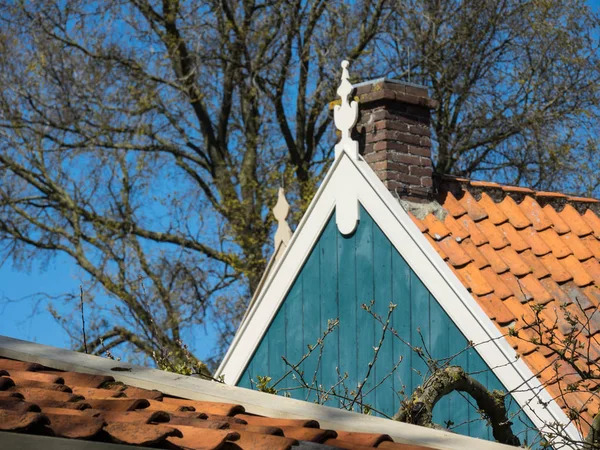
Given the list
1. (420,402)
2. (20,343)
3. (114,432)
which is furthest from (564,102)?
(114,432)

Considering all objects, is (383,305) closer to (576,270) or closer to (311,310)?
(311,310)

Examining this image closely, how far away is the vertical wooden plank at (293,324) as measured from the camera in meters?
9.06

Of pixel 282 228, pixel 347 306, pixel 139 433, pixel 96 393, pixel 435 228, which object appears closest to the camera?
pixel 139 433

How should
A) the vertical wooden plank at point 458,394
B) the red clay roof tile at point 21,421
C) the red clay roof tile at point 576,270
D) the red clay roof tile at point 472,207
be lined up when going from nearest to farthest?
the red clay roof tile at point 21,421 < the vertical wooden plank at point 458,394 < the red clay roof tile at point 576,270 < the red clay roof tile at point 472,207

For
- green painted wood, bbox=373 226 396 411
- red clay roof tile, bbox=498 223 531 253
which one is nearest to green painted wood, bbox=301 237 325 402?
green painted wood, bbox=373 226 396 411

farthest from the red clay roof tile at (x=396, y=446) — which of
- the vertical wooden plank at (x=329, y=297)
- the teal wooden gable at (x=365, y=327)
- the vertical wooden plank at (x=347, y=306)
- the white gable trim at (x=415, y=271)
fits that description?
the vertical wooden plank at (x=329, y=297)

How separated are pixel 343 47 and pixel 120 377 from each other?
47.9 ft

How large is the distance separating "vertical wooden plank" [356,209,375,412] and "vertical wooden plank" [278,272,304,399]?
2.38 feet

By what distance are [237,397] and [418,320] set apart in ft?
13.6

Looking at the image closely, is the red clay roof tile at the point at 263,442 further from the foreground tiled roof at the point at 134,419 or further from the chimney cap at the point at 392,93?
the chimney cap at the point at 392,93

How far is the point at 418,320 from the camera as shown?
803cm

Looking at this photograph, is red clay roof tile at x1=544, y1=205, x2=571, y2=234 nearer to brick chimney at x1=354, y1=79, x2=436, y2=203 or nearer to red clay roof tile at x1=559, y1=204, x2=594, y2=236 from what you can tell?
red clay roof tile at x1=559, y1=204, x2=594, y2=236

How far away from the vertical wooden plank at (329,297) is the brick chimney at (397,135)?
25.4 inches

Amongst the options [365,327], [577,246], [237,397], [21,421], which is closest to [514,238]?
[577,246]
